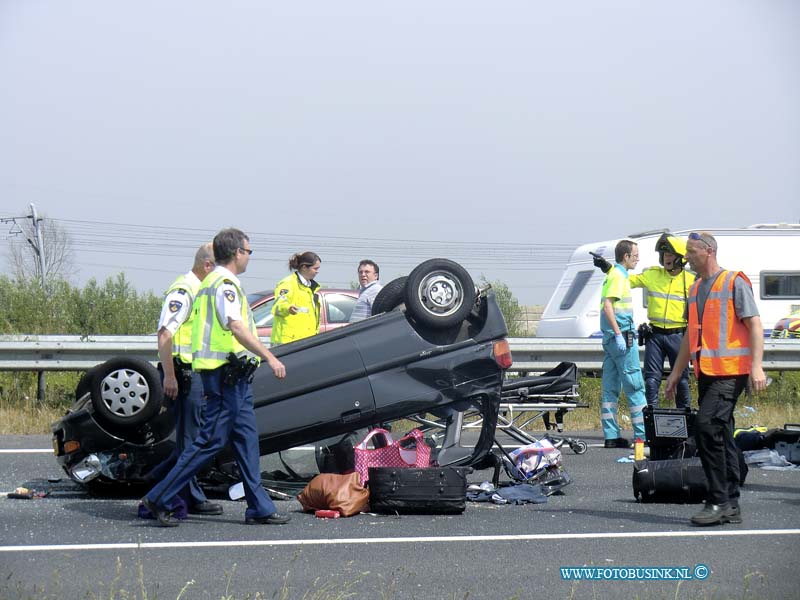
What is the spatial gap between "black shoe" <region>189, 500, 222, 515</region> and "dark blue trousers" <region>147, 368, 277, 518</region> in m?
0.36

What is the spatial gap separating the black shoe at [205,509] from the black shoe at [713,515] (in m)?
2.99

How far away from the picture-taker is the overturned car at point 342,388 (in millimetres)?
7371

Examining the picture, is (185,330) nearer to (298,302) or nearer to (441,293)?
(441,293)

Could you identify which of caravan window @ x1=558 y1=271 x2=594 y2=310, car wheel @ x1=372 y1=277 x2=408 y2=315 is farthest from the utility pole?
car wheel @ x1=372 y1=277 x2=408 y2=315

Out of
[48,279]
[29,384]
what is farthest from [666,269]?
[48,279]

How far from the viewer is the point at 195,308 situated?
6.75m

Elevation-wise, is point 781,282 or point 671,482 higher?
point 781,282

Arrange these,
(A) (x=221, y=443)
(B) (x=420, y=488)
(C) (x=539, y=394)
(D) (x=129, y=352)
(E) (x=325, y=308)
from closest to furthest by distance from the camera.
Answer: (A) (x=221, y=443)
(B) (x=420, y=488)
(C) (x=539, y=394)
(D) (x=129, y=352)
(E) (x=325, y=308)

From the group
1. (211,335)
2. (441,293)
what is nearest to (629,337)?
(441,293)

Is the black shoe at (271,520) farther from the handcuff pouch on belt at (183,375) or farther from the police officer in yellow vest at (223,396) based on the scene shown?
the handcuff pouch on belt at (183,375)

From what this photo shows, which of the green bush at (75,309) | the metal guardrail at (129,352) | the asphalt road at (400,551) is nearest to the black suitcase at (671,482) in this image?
the asphalt road at (400,551)

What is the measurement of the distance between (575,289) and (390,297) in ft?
34.7

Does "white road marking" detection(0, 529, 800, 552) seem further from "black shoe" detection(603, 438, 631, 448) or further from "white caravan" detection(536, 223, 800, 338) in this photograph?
"white caravan" detection(536, 223, 800, 338)

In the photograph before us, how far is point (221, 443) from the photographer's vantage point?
660cm
